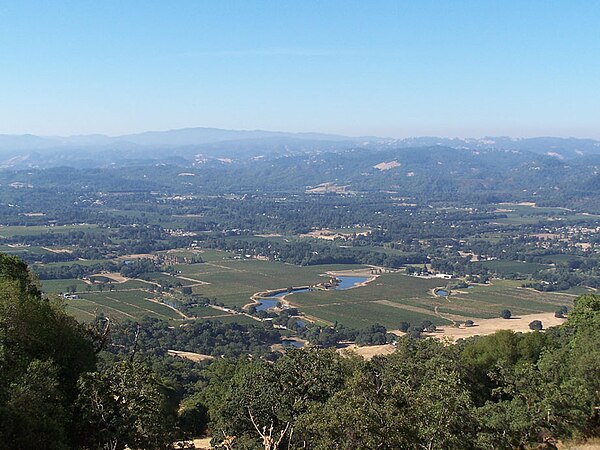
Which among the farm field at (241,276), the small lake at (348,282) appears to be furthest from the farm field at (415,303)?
the farm field at (241,276)

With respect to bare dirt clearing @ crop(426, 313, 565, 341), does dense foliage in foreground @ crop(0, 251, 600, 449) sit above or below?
above

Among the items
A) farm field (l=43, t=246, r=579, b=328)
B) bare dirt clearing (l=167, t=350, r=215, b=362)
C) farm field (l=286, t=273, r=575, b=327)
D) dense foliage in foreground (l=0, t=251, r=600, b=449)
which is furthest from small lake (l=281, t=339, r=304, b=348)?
dense foliage in foreground (l=0, t=251, r=600, b=449)

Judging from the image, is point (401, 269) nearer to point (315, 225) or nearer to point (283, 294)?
point (283, 294)

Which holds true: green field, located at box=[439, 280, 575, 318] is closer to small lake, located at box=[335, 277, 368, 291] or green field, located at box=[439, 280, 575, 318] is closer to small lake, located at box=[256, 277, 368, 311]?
small lake, located at box=[335, 277, 368, 291]

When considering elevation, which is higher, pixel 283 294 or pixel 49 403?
pixel 49 403

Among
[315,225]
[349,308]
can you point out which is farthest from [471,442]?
[315,225]

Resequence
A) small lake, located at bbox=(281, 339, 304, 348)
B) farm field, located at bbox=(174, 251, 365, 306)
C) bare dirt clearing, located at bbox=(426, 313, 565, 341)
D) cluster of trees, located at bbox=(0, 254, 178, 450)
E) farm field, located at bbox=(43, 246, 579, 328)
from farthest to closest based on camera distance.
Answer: farm field, located at bbox=(174, 251, 365, 306) < farm field, located at bbox=(43, 246, 579, 328) < bare dirt clearing, located at bbox=(426, 313, 565, 341) < small lake, located at bbox=(281, 339, 304, 348) < cluster of trees, located at bbox=(0, 254, 178, 450)
